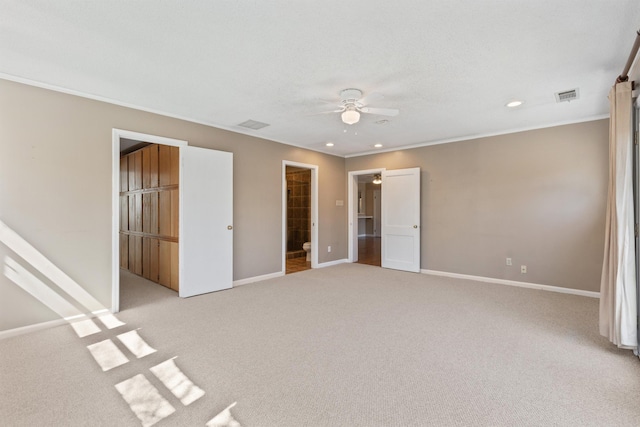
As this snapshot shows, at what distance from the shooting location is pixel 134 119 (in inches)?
146

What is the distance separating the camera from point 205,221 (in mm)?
4277

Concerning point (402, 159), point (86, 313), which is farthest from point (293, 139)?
point (86, 313)

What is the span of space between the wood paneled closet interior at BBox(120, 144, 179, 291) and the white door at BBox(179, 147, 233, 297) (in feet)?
1.08

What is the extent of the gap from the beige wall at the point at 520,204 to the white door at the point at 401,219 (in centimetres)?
17

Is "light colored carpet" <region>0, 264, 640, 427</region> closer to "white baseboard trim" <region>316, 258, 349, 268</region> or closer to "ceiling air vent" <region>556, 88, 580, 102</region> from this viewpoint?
"white baseboard trim" <region>316, 258, 349, 268</region>

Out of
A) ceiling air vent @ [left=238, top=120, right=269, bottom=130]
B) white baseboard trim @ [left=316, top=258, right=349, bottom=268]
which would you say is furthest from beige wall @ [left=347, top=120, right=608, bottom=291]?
ceiling air vent @ [left=238, top=120, right=269, bottom=130]

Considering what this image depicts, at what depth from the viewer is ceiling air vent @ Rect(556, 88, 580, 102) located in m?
3.25

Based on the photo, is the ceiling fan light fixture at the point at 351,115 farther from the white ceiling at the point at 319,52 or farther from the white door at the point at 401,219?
the white door at the point at 401,219

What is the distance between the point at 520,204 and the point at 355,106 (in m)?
3.33

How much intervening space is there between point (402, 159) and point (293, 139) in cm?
233

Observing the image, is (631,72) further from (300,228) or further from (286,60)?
(300,228)

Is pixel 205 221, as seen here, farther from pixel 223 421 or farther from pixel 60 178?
pixel 223 421

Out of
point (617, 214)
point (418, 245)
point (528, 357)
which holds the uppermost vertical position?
point (617, 214)

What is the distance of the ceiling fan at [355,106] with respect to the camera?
3.22 metres
